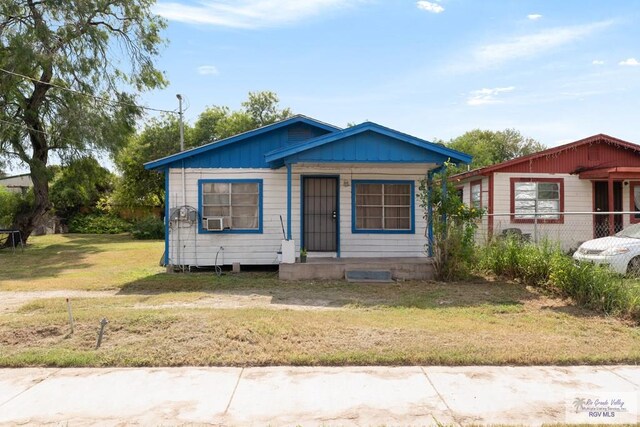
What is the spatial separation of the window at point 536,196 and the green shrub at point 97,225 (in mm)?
23920

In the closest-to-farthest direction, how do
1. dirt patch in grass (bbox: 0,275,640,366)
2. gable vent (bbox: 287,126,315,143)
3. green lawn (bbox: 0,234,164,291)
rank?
dirt patch in grass (bbox: 0,275,640,366) → green lawn (bbox: 0,234,164,291) → gable vent (bbox: 287,126,315,143)

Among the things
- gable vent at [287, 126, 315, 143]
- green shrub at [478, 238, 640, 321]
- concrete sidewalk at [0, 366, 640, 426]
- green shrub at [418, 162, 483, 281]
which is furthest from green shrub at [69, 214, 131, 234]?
concrete sidewalk at [0, 366, 640, 426]

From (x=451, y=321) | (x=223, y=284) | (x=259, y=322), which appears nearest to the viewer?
(x=259, y=322)

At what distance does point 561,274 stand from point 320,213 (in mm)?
5571

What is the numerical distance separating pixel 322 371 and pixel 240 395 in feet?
3.00

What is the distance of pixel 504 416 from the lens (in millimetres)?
3602

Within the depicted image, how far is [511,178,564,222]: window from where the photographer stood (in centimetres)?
1434

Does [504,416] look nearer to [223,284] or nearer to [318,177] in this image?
[223,284]

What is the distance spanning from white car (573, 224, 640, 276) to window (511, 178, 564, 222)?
15.7 ft

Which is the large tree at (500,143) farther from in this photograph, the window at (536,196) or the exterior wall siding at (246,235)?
the exterior wall siding at (246,235)

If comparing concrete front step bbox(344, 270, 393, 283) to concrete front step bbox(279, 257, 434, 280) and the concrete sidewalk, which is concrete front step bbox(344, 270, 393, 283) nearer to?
concrete front step bbox(279, 257, 434, 280)

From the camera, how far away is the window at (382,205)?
1141cm

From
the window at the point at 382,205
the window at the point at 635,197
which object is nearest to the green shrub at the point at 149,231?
the window at the point at 382,205

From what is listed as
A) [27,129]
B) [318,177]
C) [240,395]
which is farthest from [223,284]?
[27,129]
